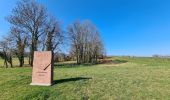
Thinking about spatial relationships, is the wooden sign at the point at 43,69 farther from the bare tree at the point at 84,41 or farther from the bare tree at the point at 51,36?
the bare tree at the point at 84,41

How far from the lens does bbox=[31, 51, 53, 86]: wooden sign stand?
10062 mm

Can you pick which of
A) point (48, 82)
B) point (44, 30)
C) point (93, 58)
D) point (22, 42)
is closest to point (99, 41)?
point (93, 58)

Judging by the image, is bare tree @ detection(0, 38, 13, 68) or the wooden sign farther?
bare tree @ detection(0, 38, 13, 68)

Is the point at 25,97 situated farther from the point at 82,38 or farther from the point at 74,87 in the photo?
the point at 82,38

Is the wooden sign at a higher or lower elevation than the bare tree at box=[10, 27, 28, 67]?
lower

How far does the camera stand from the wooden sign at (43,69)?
1006 cm

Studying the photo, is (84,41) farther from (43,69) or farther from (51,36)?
(43,69)

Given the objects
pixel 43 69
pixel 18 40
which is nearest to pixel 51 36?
pixel 18 40

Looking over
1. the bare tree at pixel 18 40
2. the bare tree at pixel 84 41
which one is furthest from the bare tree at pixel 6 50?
the bare tree at pixel 84 41

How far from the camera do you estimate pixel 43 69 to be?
1023cm

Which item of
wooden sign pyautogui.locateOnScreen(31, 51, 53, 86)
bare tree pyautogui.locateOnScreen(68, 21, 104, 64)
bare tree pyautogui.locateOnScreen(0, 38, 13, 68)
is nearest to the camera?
wooden sign pyautogui.locateOnScreen(31, 51, 53, 86)

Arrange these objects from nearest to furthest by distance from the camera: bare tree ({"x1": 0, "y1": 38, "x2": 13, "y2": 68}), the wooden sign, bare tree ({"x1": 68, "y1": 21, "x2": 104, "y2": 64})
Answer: the wooden sign → bare tree ({"x1": 0, "y1": 38, "x2": 13, "y2": 68}) → bare tree ({"x1": 68, "y1": 21, "x2": 104, "y2": 64})

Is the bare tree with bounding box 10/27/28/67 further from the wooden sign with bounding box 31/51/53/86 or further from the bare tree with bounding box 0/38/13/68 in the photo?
the wooden sign with bounding box 31/51/53/86

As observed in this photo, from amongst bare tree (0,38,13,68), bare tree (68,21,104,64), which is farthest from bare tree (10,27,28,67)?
bare tree (68,21,104,64)
